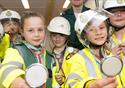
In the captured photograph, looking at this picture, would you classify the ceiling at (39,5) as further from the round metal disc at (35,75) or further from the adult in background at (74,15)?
the round metal disc at (35,75)

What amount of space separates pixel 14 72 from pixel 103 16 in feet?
3.29

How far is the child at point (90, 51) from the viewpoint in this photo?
7.17 feet

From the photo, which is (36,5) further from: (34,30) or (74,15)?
(34,30)

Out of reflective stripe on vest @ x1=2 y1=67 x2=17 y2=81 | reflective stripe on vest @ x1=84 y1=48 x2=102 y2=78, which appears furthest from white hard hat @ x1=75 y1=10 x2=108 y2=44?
reflective stripe on vest @ x1=2 y1=67 x2=17 y2=81

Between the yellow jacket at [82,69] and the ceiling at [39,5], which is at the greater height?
the yellow jacket at [82,69]

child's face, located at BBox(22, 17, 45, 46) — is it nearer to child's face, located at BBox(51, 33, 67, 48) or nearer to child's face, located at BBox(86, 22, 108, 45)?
child's face, located at BBox(86, 22, 108, 45)

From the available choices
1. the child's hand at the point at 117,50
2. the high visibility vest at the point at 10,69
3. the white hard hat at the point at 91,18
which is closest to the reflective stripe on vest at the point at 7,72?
the high visibility vest at the point at 10,69

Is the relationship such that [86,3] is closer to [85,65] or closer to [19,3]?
[85,65]

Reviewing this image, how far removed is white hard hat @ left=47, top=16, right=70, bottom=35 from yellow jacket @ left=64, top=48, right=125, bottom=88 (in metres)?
1.26

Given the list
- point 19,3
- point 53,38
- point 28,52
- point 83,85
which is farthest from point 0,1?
point 83,85

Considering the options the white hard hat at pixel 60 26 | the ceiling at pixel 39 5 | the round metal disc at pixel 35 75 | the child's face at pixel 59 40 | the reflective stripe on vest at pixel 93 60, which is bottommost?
the ceiling at pixel 39 5

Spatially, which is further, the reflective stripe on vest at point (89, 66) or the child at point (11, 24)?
the child at point (11, 24)

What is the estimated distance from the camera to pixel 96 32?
8.02 ft

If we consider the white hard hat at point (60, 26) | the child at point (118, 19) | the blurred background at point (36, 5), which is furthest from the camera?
the blurred background at point (36, 5)
